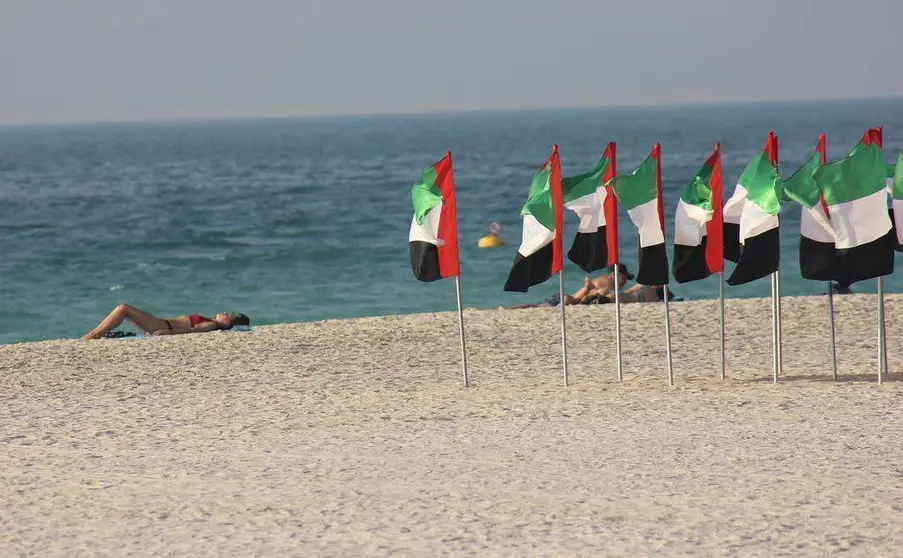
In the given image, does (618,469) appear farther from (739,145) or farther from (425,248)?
(739,145)

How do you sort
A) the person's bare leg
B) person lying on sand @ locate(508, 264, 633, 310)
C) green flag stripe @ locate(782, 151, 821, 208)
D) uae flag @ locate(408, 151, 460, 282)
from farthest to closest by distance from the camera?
person lying on sand @ locate(508, 264, 633, 310), the person's bare leg, uae flag @ locate(408, 151, 460, 282), green flag stripe @ locate(782, 151, 821, 208)

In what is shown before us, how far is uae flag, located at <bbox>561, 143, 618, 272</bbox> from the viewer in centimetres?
1272

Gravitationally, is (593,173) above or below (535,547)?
above

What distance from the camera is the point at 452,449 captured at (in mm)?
10164

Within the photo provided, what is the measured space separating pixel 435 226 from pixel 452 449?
317 centimetres

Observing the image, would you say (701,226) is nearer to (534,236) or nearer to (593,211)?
(593,211)

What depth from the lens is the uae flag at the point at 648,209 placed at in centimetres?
1235

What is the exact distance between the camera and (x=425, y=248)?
12906mm

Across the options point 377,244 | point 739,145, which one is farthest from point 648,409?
point 739,145

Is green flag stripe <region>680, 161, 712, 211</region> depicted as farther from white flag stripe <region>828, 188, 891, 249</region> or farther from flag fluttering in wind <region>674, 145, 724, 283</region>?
white flag stripe <region>828, 188, 891, 249</region>

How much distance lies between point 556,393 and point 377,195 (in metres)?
45.7

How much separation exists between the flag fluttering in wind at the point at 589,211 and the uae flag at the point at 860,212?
6.43 ft

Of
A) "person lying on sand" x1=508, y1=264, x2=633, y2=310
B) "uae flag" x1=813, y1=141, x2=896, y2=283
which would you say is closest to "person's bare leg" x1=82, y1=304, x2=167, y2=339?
"person lying on sand" x1=508, y1=264, x2=633, y2=310

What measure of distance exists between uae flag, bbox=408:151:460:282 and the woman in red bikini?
5.49 metres
